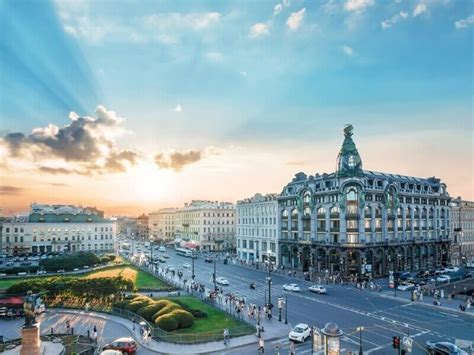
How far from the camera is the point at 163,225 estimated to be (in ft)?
577

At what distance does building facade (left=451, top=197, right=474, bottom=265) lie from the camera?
10450cm

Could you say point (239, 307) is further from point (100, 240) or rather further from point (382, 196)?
point (100, 240)

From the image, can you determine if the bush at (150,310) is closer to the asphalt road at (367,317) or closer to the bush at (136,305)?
the bush at (136,305)

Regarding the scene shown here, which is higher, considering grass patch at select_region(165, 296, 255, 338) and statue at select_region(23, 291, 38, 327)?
statue at select_region(23, 291, 38, 327)

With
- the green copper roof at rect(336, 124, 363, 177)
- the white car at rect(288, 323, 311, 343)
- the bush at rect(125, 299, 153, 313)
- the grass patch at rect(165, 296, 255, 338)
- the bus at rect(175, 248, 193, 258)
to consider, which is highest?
the green copper roof at rect(336, 124, 363, 177)

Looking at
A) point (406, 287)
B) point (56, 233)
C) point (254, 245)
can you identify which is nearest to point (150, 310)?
point (406, 287)

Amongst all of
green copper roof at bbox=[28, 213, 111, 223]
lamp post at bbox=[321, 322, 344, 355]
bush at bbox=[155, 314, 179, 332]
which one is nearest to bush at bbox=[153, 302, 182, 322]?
bush at bbox=[155, 314, 179, 332]

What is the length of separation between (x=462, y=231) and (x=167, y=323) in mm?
102838

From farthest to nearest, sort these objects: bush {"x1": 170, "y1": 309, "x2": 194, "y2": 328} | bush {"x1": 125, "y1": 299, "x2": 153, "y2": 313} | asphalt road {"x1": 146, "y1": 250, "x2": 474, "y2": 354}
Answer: bush {"x1": 125, "y1": 299, "x2": 153, "y2": 313}
bush {"x1": 170, "y1": 309, "x2": 194, "y2": 328}
asphalt road {"x1": 146, "y1": 250, "x2": 474, "y2": 354}

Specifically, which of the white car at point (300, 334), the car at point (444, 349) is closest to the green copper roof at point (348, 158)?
the white car at point (300, 334)

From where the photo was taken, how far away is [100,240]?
401 ft

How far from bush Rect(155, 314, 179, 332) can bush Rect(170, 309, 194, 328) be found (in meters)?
0.51

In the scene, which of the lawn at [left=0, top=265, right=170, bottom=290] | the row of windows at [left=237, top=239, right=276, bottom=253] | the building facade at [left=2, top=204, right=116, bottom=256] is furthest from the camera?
the building facade at [left=2, top=204, right=116, bottom=256]

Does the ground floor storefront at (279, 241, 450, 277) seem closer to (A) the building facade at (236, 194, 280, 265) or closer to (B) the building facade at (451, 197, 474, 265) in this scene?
(A) the building facade at (236, 194, 280, 265)
